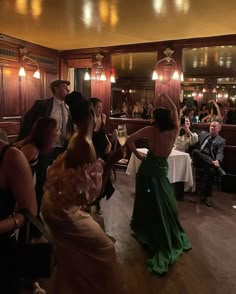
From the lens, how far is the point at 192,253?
2.85 meters

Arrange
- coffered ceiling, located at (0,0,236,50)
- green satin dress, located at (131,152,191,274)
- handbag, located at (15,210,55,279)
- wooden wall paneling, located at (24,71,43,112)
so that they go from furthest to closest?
wooden wall paneling, located at (24,71,43,112), coffered ceiling, located at (0,0,236,50), green satin dress, located at (131,152,191,274), handbag, located at (15,210,55,279)

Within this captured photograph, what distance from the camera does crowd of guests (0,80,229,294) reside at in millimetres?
1072

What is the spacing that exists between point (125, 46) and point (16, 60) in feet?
7.16

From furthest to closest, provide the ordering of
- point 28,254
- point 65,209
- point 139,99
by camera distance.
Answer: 1. point 139,99
2. point 65,209
3. point 28,254

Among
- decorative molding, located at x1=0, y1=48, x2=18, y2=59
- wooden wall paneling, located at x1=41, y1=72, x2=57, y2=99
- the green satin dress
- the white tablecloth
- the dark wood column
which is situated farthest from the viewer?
wooden wall paneling, located at x1=41, y1=72, x2=57, y2=99

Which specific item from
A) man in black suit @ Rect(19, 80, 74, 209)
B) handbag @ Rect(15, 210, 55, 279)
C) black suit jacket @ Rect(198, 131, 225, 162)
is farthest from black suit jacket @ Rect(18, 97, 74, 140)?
black suit jacket @ Rect(198, 131, 225, 162)

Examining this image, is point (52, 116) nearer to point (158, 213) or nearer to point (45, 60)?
point (158, 213)

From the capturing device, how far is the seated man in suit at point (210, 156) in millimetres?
4414

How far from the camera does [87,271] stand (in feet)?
5.16

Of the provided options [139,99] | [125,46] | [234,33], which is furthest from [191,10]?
[139,99]

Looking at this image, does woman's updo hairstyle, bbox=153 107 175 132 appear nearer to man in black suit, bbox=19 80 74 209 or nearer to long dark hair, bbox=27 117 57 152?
man in black suit, bbox=19 80 74 209

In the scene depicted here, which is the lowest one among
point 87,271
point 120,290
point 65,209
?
point 120,290

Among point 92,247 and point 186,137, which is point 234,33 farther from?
point 92,247

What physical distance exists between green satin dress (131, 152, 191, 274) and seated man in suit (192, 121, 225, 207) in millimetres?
1671
